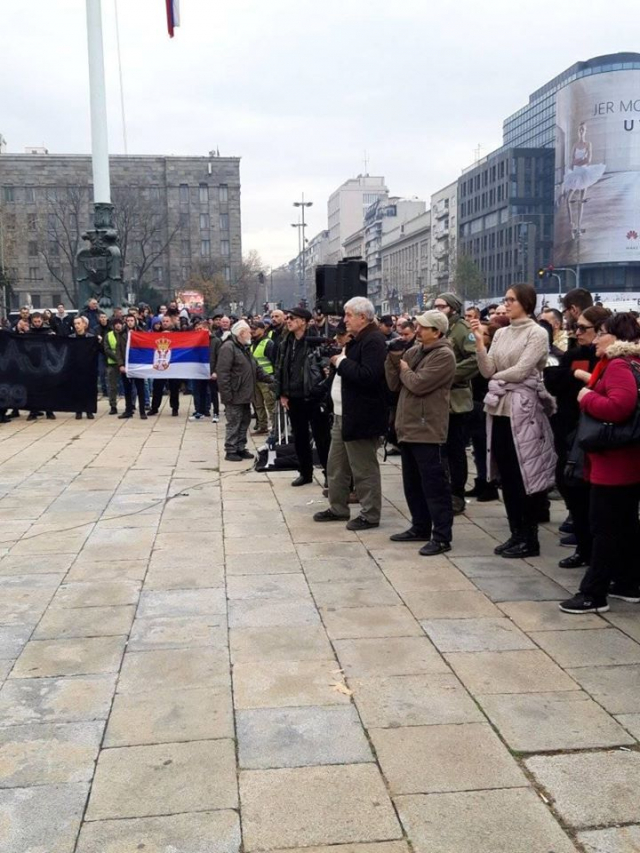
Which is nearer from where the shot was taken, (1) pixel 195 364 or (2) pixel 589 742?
(2) pixel 589 742

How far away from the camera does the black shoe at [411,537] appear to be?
23.4 ft

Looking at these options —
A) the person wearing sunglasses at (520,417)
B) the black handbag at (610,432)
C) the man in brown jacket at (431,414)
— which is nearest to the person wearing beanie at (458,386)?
the man in brown jacket at (431,414)

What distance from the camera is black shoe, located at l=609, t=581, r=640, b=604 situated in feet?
18.2

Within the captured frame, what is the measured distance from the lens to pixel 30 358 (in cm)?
1584

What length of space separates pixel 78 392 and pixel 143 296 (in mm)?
59651

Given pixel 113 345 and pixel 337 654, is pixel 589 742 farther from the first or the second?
pixel 113 345

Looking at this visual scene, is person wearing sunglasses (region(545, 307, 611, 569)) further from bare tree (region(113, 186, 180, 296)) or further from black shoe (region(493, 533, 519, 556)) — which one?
bare tree (region(113, 186, 180, 296))

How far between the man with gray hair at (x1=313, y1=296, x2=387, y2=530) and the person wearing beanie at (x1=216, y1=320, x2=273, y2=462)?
147 inches

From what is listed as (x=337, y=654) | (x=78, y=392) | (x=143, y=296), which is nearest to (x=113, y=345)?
(x=78, y=392)

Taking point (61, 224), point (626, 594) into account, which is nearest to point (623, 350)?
point (626, 594)

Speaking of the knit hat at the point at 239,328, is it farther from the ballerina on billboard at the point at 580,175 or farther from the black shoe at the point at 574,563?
the ballerina on billboard at the point at 580,175

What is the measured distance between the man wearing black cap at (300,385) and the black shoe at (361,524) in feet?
5.39

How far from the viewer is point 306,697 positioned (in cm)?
420

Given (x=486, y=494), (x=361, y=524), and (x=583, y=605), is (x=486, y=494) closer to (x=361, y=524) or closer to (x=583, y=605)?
(x=361, y=524)
